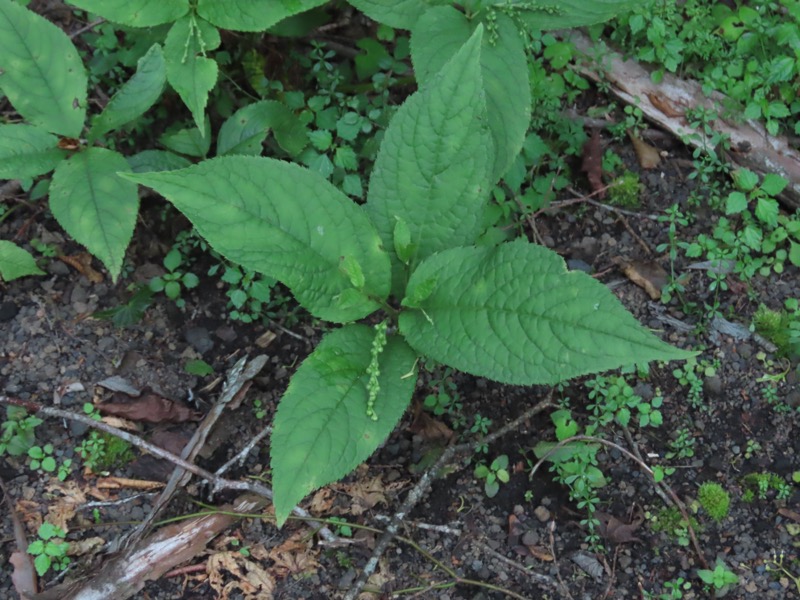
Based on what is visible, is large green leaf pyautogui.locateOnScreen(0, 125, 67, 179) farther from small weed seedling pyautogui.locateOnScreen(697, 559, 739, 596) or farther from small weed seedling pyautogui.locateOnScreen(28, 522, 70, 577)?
small weed seedling pyautogui.locateOnScreen(697, 559, 739, 596)

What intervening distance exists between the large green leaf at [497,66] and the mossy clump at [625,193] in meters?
0.98

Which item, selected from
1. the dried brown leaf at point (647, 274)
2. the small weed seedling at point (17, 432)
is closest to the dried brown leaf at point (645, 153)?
the dried brown leaf at point (647, 274)

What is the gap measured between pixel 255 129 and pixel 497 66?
109cm

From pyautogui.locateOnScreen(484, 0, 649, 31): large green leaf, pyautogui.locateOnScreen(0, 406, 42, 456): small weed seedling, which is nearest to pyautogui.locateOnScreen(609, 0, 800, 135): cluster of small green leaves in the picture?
pyautogui.locateOnScreen(484, 0, 649, 31): large green leaf

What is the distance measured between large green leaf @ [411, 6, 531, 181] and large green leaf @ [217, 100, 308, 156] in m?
0.76

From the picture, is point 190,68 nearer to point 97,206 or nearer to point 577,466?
point 97,206

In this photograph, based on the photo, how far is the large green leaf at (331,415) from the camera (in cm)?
201

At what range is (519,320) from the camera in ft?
6.99

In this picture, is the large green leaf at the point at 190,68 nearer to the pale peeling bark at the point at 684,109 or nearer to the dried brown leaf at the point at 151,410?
the dried brown leaf at the point at 151,410

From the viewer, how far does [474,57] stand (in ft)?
7.36

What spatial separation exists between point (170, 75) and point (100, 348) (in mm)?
1160

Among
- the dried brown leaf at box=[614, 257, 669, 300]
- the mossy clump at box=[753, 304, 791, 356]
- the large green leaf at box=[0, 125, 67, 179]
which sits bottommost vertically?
the mossy clump at box=[753, 304, 791, 356]

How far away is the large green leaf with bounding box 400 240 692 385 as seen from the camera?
199cm

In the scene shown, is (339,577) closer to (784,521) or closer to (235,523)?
(235,523)
